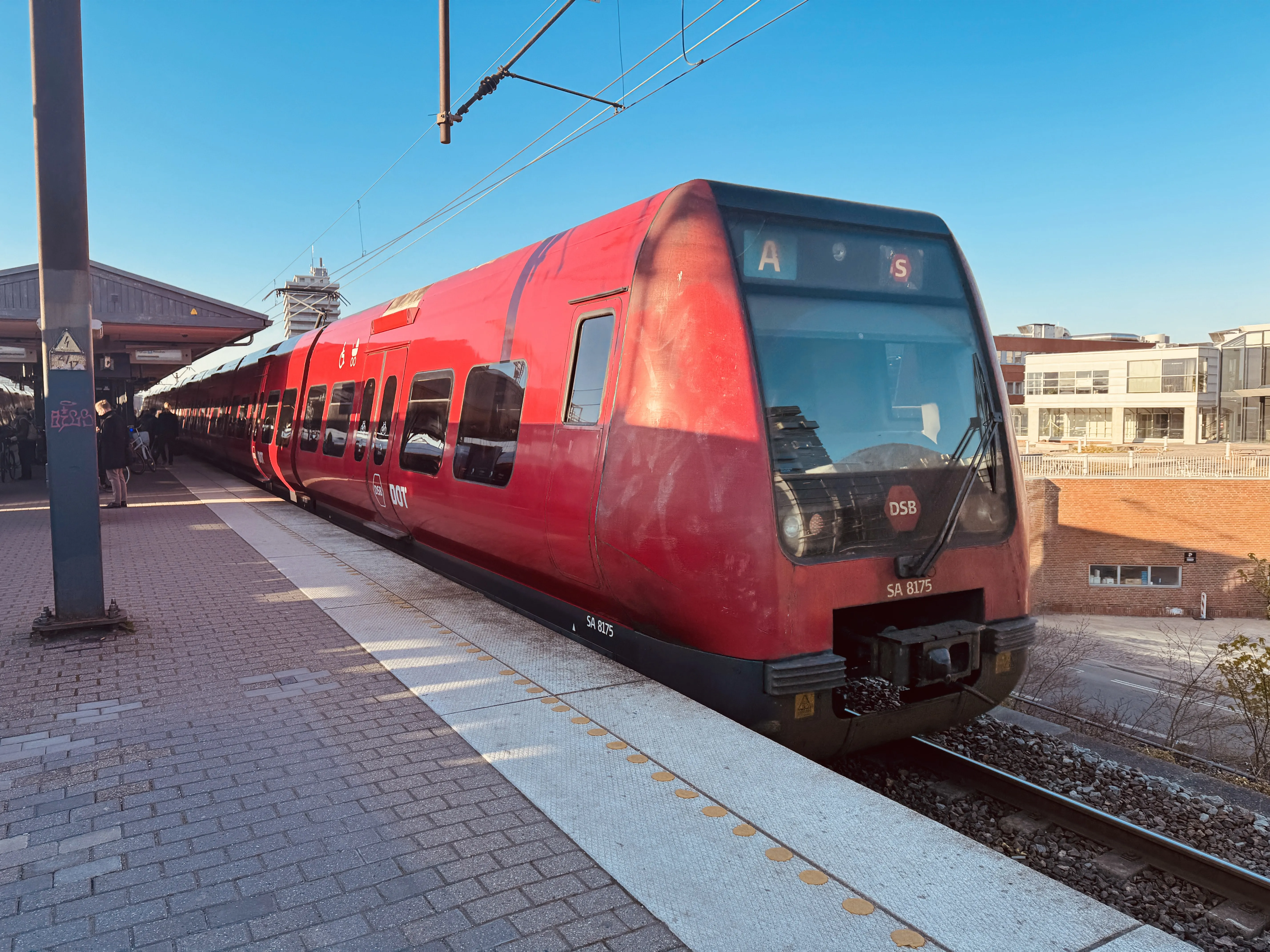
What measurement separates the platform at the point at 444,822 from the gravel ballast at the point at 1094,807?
3.64ft

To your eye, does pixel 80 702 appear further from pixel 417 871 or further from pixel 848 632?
pixel 848 632

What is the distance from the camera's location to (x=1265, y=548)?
30594mm

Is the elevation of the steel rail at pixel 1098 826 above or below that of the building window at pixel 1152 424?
below

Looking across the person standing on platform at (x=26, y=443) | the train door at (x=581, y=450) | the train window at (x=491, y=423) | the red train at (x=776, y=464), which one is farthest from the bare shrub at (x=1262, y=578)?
the person standing on platform at (x=26, y=443)

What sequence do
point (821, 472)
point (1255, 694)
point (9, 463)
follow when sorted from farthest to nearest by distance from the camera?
point (9, 463), point (1255, 694), point (821, 472)

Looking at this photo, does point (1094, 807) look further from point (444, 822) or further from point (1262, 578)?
point (1262, 578)

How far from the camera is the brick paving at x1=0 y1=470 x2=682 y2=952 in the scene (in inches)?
97.6

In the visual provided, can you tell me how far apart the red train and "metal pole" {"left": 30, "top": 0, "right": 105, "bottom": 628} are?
299 cm

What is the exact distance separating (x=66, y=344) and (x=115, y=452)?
8.96 meters

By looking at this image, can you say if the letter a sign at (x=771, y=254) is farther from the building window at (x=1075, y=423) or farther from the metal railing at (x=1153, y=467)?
the building window at (x=1075, y=423)

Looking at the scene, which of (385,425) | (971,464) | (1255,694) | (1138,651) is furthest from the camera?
(1138,651)

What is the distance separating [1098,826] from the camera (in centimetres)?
391

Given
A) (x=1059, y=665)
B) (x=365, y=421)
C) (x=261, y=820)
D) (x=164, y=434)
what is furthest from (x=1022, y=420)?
(x=261, y=820)

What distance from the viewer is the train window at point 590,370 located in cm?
493
